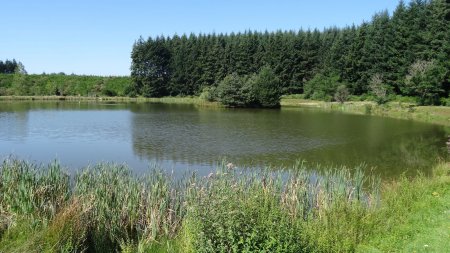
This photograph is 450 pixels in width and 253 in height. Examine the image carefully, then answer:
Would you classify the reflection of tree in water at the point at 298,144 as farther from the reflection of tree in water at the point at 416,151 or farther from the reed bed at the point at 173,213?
the reed bed at the point at 173,213

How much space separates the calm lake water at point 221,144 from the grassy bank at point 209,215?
6.06m

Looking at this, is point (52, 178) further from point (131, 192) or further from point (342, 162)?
point (342, 162)

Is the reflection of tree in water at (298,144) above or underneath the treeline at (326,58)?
underneath

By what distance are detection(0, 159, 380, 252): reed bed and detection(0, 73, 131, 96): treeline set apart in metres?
85.3

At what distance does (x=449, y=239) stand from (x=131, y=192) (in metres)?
6.70

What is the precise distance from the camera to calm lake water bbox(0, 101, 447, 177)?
66.8ft

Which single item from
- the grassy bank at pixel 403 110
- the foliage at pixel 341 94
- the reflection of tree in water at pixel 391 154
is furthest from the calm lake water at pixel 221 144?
the foliage at pixel 341 94

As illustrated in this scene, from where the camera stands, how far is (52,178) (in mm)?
10320

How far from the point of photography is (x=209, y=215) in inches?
261

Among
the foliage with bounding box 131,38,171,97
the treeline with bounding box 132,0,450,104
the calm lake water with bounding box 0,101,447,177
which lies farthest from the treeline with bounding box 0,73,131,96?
the calm lake water with bounding box 0,101,447,177

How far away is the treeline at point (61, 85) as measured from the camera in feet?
300

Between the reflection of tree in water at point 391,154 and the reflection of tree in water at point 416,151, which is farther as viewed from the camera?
the reflection of tree in water at point 416,151

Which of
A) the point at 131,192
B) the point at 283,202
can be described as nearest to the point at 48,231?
the point at 131,192

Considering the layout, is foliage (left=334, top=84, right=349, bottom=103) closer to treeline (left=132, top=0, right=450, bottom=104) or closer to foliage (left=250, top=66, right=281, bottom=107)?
treeline (left=132, top=0, right=450, bottom=104)
